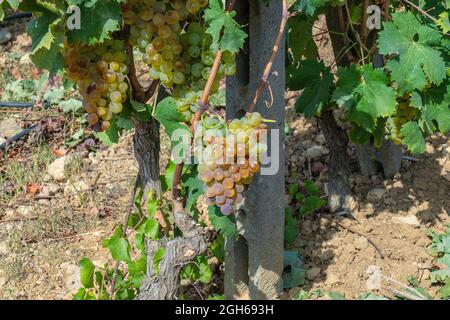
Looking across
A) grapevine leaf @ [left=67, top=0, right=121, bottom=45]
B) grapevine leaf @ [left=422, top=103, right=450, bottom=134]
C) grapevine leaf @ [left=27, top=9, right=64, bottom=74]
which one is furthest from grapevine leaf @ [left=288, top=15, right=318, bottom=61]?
grapevine leaf @ [left=27, top=9, right=64, bottom=74]

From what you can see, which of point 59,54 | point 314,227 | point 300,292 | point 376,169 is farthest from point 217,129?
point 376,169

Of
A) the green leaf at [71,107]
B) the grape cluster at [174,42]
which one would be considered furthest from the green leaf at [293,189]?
the green leaf at [71,107]

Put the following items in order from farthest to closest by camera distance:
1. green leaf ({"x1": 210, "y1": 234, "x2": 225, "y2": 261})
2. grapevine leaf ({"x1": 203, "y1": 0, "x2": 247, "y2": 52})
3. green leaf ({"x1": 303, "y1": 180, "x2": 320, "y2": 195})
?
1. green leaf ({"x1": 303, "y1": 180, "x2": 320, "y2": 195})
2. green leaf ({"x1": 210, "y1": 234, "x2": 225, "y2": 261})
3. grapevine leaf ({"x1": 203, "y1": 0, "x2": 247, "y2": 52})

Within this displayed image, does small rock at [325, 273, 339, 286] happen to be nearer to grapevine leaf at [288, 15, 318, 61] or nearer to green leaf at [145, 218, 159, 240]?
green leaf at [145, 218, 159, 240]

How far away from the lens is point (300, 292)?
8.72ft

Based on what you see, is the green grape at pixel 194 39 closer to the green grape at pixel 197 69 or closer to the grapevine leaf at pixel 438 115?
the green grape at pixel 197 69

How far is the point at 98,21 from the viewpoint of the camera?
1798 mm

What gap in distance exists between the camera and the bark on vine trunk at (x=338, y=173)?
3.14 m

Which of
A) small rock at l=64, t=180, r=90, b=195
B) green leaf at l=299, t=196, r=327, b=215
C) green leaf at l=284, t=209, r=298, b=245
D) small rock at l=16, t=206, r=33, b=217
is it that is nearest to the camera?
green leaf at l=284, t=209, r=298, b=245

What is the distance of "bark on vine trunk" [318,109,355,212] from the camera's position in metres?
3.14

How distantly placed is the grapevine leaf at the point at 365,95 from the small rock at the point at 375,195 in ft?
2.44

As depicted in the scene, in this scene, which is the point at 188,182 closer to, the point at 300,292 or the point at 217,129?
the point at 217,129

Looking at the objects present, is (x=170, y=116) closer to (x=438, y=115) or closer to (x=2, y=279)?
(x=438, y=115)
